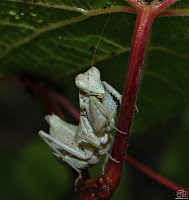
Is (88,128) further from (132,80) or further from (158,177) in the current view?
(132,80)

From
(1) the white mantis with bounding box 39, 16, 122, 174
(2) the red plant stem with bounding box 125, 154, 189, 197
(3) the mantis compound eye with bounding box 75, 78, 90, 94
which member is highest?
(3) the mantis compound eye with bounding box 75, 78, 90, 94

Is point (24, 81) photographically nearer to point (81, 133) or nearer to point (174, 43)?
point (81, 133)

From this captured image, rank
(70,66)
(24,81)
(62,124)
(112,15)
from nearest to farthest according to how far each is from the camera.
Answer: (112,15)
(62,124)
(70,66)
(24,81)

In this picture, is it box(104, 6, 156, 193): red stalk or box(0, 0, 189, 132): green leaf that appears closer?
box(104, 6, 156, 193): red stalk

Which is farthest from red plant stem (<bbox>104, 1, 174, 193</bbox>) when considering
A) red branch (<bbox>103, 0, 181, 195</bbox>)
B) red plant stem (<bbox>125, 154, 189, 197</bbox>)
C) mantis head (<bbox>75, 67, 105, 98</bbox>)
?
red plant stem (<bbox>125, 154, 189, 197</bbox>)

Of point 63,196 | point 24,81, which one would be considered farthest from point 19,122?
point 24,81

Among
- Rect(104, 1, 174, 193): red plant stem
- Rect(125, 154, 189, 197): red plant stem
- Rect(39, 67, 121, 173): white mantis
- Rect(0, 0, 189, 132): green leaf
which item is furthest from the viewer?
Rect(125, 154, 189, 197): red plant stem

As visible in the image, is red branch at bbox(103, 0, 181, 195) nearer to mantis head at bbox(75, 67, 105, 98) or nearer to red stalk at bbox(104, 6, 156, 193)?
red stalk at bbox(104, 6, 156, 193)

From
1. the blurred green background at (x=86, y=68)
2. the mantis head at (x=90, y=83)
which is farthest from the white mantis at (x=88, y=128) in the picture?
the blurred green background at (x=86, y=68)

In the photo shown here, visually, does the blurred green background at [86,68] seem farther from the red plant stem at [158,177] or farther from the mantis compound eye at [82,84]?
the mantis compound eye at [82,84]
